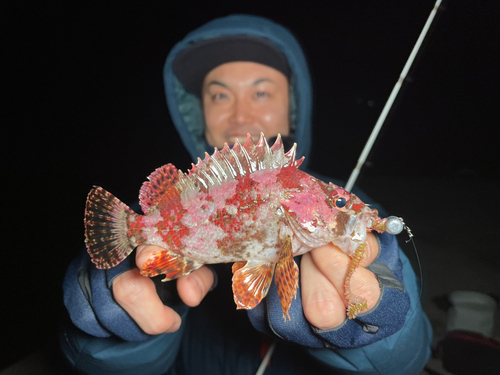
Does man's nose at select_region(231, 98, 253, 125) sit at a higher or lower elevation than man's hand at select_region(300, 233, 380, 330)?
higher

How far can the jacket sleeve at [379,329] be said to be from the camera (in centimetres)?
80

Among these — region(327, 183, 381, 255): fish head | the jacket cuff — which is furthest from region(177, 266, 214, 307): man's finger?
region(327, 183, 381, 255): fish head

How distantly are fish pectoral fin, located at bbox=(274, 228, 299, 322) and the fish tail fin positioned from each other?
0.38 m

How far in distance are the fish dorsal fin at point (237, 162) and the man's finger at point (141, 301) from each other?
45 cm

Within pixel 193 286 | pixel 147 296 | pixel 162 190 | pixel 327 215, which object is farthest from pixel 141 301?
pixel 327 215

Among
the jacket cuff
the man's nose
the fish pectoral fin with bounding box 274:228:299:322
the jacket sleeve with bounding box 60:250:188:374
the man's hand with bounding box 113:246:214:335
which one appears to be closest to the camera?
the fish pectoral fin with bounding box 274:228:299:322

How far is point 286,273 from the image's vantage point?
2.09 ft

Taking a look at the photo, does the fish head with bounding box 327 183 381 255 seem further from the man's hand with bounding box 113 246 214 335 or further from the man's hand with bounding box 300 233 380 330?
the man's hand with bounding box 113 246 214 335

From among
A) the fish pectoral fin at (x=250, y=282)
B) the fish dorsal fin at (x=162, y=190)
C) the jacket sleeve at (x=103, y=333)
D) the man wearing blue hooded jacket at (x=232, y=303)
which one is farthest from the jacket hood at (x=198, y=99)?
the fish pectoral fin at (x=250, y=282)

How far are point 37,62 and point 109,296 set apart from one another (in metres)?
3.73

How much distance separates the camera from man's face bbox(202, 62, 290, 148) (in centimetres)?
151

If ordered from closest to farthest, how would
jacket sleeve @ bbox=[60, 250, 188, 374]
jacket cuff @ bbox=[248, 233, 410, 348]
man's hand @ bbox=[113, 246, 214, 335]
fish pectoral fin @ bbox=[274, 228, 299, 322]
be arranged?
1. fish pectoral fin @ bbox=[274, 228, 299, 322]
2. jacket cuff @ bbox=[248, 233, 410, 348]
3. man's hand @ bbox=[113, 246, 214, 335]
4. jacket sleeve @ bbox=[60, 250, 188, 374]

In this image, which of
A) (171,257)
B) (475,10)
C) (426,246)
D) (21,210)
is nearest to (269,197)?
(171,257)

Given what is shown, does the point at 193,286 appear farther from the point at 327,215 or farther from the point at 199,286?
the point at 327,215
